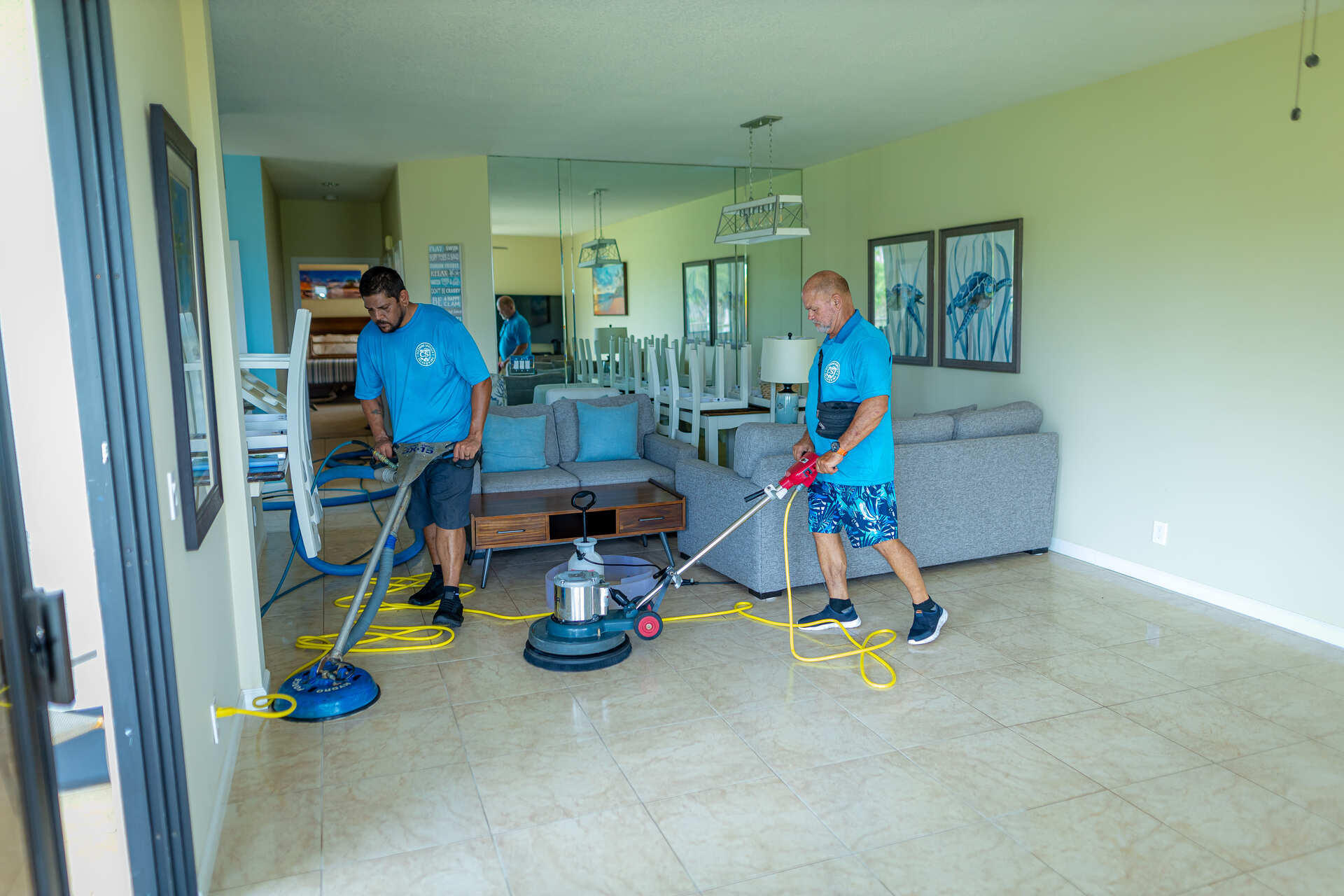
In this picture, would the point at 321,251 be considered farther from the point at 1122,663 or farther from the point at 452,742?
the point at 1122,663

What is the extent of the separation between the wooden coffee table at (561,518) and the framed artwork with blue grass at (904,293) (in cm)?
245

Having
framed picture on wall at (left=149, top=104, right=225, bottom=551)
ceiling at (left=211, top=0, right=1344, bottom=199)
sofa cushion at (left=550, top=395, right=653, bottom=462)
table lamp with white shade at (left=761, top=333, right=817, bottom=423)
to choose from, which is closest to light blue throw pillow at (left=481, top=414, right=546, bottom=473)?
sofa cushion at (left=550, top=395, right=653, bottom=462)

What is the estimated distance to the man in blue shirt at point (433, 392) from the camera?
3.82 meters

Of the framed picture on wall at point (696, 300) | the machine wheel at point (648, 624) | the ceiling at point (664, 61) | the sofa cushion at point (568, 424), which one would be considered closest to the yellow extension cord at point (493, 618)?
the machine wheel at point (648, 624)

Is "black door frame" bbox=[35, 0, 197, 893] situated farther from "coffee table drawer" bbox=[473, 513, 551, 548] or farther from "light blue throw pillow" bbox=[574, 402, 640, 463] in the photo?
"light blue throw pillow" bbox=[574, 402, 640, 463]

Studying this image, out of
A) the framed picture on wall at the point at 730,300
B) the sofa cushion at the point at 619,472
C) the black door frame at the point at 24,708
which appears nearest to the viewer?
the black door frame at the point at 24,708

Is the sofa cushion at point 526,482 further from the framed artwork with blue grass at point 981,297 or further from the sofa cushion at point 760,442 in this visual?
the framed artwork with blue grass at point 981,297

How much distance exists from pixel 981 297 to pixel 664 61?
Answer: 259cm

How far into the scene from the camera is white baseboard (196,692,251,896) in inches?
84.3

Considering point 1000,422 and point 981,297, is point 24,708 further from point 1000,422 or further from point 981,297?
point 981,297

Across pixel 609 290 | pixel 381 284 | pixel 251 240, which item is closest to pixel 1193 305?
pixel 381 284

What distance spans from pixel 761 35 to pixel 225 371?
279cm

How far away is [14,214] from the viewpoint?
158 centimetres

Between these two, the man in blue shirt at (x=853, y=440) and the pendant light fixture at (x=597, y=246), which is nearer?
the man in blue shirt at (x=853, y=440)
